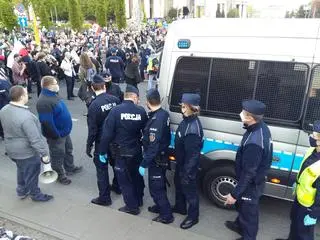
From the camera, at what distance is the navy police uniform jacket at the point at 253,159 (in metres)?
3.28

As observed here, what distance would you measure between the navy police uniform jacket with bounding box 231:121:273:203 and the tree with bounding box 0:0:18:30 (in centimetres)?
2472

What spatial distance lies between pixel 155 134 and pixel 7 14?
23942 mm

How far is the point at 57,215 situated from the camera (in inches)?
178

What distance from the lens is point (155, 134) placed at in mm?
3854

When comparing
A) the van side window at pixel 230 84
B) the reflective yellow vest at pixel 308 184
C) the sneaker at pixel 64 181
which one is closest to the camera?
the reflective yellow vest at pixel 308 184

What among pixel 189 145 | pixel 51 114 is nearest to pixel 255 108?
pixel 189 145

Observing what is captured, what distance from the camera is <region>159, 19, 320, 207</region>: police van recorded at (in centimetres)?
374

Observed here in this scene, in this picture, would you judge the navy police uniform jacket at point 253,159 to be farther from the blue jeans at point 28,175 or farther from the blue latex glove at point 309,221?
the blue jeans at point 28,175

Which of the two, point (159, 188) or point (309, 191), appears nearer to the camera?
point (309, 191)

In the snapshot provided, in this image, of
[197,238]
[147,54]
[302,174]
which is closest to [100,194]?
[197,238]

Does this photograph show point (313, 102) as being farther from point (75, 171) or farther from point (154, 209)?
point (75, 171)

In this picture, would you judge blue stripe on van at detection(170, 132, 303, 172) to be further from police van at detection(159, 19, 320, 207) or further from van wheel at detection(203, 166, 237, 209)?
van wheel at detection(203, 166, 237, 209)

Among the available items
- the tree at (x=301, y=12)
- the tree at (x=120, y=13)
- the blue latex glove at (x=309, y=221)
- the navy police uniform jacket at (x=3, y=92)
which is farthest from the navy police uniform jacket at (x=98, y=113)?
the tree at (x=301, y=12)

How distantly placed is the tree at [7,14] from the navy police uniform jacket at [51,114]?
22.2m
